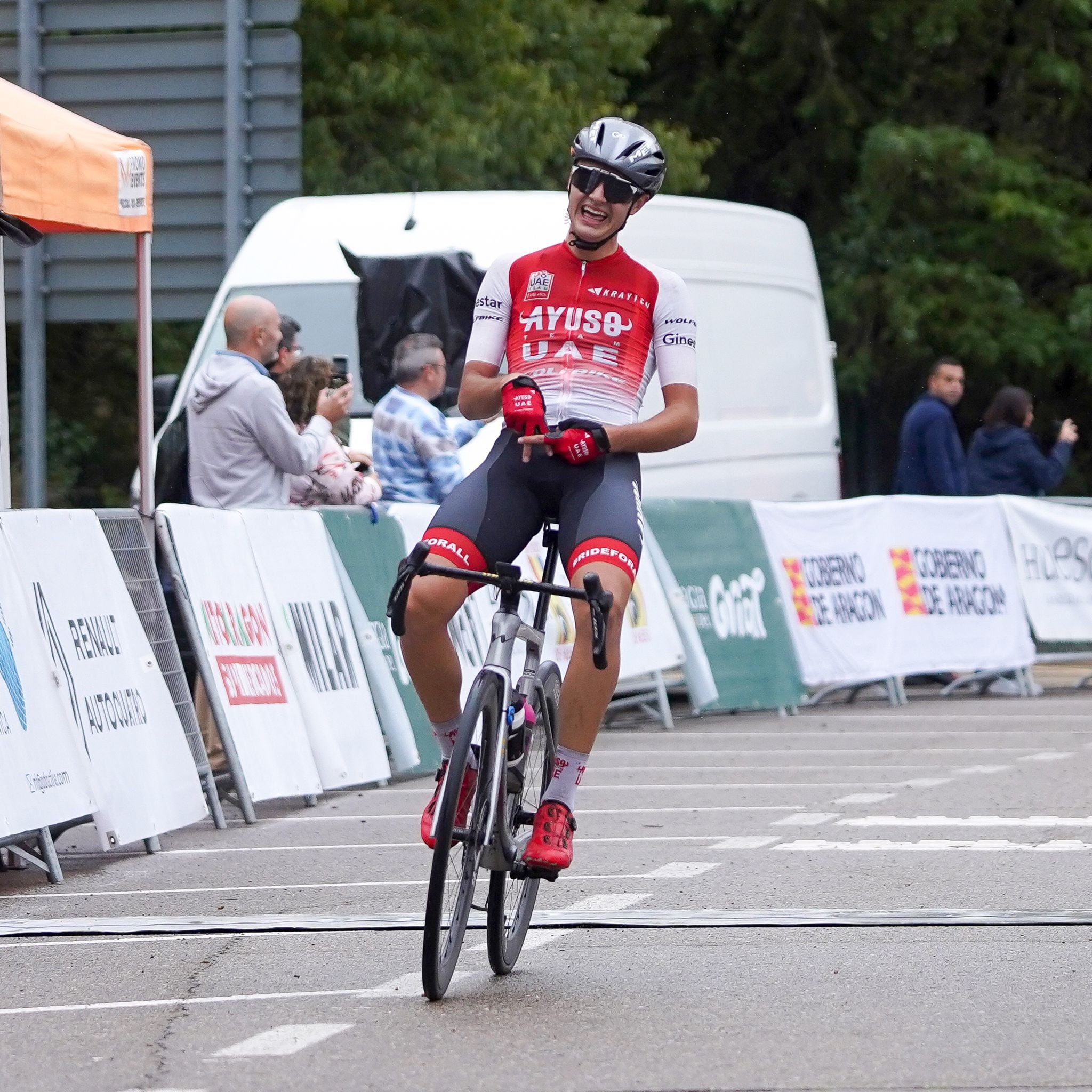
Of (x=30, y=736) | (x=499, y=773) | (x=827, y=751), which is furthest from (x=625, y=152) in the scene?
(x=827, y=751)

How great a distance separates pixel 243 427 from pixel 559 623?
2661 millimetres

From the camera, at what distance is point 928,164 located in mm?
26938

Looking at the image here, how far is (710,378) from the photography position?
51.5 feet

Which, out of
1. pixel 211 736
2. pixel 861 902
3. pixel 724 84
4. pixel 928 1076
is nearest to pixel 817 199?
pixel 724 84

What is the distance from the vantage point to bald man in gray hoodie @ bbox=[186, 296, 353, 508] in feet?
35.3

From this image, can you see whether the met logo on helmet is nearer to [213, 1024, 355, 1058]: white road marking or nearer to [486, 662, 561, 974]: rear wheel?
[486, 662, 561, 974]: rear wheel

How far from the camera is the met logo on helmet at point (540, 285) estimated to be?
6535 mm

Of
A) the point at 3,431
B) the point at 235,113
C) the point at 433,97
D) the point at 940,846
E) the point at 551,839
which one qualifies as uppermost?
the point at 433,97

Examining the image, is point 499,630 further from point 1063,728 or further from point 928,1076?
point 1063,728

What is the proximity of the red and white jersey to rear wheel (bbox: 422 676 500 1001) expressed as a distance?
91 centimetres

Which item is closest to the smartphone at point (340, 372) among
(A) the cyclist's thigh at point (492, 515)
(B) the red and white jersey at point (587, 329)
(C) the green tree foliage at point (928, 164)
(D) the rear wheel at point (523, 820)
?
(B) the red and white jersey at point (587, 329)

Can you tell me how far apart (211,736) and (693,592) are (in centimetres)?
446

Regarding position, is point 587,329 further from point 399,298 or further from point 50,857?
point 399,298

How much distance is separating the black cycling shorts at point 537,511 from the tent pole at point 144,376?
3516mm
